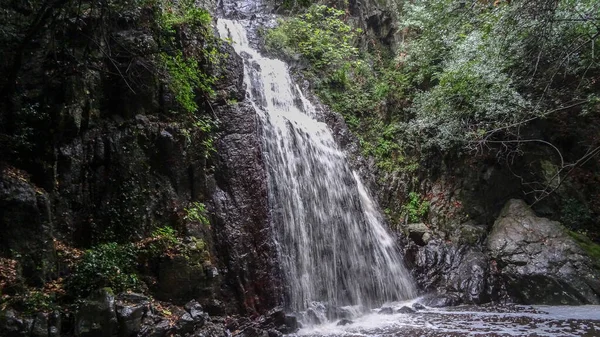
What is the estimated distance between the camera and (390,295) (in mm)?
9320

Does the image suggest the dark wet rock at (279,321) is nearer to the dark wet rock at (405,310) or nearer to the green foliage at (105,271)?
the green foliage at (105,271)

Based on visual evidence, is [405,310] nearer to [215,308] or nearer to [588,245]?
[215,308]

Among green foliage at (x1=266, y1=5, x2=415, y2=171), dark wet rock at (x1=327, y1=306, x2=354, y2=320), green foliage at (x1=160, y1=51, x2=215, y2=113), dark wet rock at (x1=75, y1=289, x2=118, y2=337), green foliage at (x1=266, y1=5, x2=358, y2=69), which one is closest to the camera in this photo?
dark wet rock at (x1=75, y1=289, x2=118, y2=337)

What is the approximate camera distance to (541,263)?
912 cm

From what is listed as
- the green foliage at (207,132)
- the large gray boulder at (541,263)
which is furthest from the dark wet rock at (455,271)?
the green foliage at (207,132)

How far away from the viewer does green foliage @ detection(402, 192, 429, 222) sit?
1198cm

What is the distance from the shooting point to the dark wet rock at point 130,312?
4.75m

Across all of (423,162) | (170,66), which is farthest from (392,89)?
(170,66)

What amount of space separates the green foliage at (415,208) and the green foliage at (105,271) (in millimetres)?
8507

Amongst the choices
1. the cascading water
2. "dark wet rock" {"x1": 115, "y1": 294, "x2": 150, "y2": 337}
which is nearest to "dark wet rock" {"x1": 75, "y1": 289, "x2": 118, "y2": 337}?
"dark wet rock" {"x1": 115, "y1": 294, "x2": 150, "y2": 337}

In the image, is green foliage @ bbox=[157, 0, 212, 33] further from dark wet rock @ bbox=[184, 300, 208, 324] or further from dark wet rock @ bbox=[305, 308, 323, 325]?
A: dark wet rock @ bbox=[305, 308, 323, 325]

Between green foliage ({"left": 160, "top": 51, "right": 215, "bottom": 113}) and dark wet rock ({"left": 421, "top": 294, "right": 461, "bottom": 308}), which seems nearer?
green foliage ({"left": 160, "top": 51, "right": 215, "bottom": 113})

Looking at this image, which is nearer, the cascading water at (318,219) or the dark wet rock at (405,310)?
the cascading water at (318,219)

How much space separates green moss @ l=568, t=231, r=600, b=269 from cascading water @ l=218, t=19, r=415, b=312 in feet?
13.5
